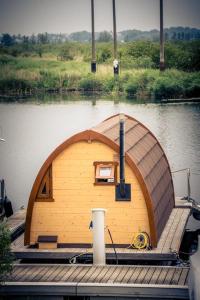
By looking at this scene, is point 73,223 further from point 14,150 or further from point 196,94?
point 196,94

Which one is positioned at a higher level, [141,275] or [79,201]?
[79,201]

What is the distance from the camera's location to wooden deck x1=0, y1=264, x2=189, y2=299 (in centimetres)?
1438

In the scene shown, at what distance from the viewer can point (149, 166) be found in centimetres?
1827

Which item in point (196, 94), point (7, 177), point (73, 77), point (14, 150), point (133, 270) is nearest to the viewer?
point (133, 270)

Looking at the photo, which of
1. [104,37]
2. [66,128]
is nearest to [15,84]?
[66,128]

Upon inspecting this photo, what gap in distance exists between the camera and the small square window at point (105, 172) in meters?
16.8

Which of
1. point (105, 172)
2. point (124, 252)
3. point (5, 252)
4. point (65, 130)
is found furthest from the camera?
point (65, 130)

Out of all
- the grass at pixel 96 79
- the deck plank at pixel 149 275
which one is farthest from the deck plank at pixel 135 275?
the grass at pixel 96 79

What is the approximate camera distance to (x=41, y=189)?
1697 centimetres

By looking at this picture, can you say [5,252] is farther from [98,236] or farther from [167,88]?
[167,88]

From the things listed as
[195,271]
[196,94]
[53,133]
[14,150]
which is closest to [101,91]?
[196,94]

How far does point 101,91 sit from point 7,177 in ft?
81.3

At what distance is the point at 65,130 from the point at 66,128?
0.88 meters

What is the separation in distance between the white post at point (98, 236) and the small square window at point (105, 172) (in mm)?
1320
